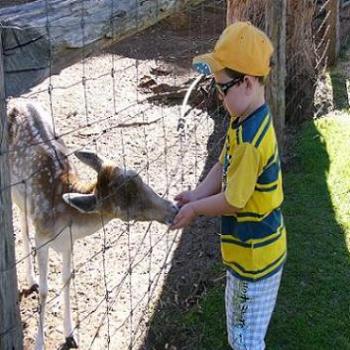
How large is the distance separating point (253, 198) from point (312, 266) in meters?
1.95

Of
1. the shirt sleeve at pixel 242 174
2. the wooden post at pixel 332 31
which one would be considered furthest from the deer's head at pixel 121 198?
the wooden post at pixel 332 31

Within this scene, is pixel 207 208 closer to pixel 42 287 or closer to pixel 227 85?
pixel 227 85

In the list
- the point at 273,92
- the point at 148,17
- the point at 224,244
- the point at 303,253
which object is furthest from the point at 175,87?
the point at 224,244

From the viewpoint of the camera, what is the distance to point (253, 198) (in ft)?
10.4

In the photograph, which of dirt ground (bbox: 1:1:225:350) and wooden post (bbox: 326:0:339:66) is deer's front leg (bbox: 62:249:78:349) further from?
wooden post (bbox: 326:0:339:66)

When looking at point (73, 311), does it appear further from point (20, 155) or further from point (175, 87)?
point (175, 87)

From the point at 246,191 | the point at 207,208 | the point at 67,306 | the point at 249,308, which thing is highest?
the point at 246,191

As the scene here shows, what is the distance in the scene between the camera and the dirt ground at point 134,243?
4.47m

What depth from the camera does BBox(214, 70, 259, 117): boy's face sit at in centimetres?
304

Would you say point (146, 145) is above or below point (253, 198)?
below

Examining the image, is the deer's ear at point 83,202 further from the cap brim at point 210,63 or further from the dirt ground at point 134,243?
the cap brim at point 210,63

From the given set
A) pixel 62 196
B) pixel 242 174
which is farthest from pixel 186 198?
pixel 62 196

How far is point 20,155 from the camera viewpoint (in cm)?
451

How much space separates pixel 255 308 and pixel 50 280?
2.09 m
